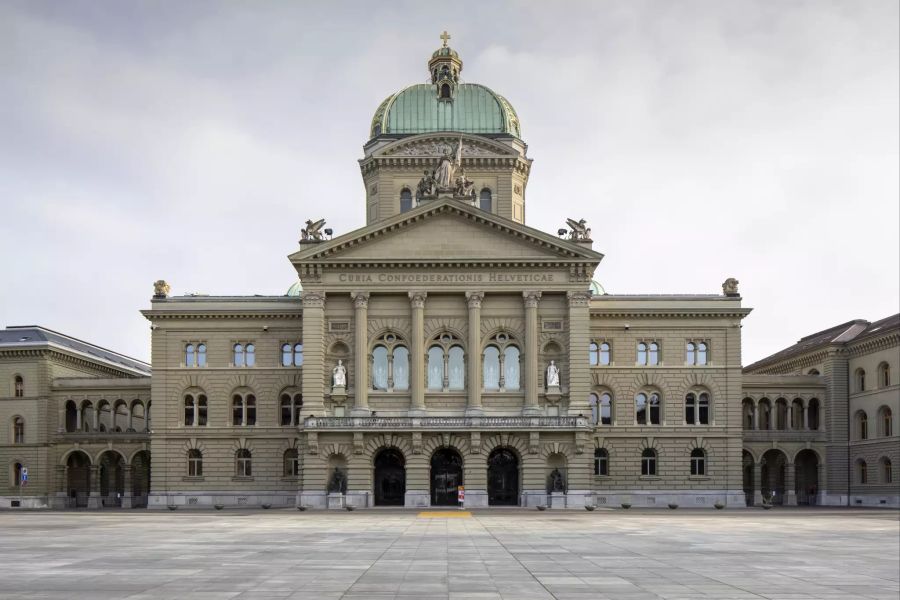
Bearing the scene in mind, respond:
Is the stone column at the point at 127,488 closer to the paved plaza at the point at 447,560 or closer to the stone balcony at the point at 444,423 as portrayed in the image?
the stone balcony at the point at 444,423

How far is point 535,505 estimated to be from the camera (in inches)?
3182

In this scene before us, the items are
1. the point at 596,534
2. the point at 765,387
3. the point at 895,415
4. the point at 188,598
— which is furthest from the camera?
the point at 765,387

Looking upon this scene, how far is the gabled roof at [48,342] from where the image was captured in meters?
95.9

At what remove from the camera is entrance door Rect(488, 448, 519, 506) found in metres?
83.9

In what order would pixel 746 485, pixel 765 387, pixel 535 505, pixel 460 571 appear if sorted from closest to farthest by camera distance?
pixel 460 571
pixel 535 505
pixel 765 387
pixel 746 485

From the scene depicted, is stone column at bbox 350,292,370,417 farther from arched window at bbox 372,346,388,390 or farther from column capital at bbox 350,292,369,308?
arched window at bbox 372,346,388,390

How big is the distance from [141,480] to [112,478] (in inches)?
103

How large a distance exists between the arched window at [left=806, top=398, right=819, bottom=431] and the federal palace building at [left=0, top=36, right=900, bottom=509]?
323 millimetres

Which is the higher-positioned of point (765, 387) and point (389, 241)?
point (389, 241)

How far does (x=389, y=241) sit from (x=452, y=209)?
5.29 m

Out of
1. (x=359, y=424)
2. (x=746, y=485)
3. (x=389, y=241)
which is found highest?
(x=389, y=241)

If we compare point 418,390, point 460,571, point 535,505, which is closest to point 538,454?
point 535,505

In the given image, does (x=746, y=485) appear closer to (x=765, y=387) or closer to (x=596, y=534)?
(x=765, y=387)

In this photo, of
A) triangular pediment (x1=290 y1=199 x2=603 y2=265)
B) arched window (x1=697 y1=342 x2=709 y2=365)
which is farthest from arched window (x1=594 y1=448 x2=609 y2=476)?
triangular pediment (x1=290 y1=199 x2=603 y2=265)
